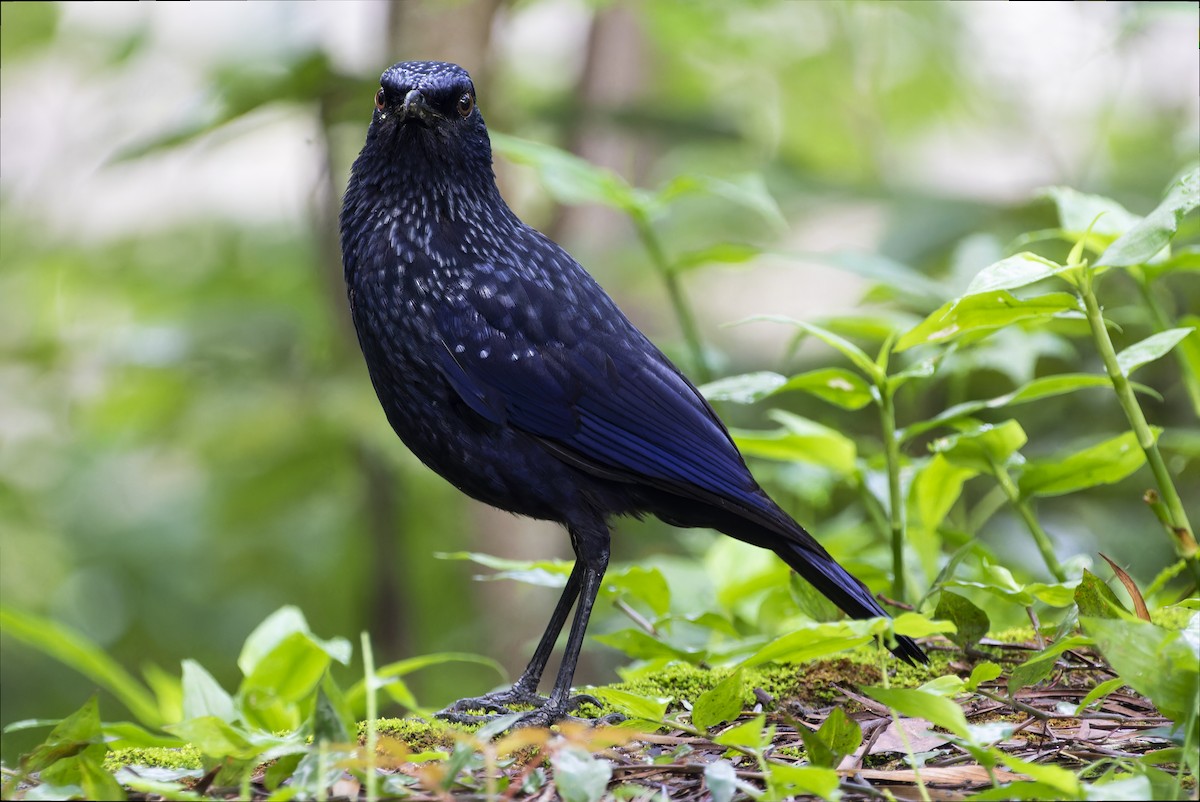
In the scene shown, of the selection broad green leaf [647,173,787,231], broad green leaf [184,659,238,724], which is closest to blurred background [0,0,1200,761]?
broad green leaf [647,173,787,231]

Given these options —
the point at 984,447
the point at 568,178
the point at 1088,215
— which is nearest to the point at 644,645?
the point at 984,447

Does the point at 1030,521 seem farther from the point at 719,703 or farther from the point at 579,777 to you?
the point at 579,777

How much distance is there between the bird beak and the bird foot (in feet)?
4.61

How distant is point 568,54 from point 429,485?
399cm

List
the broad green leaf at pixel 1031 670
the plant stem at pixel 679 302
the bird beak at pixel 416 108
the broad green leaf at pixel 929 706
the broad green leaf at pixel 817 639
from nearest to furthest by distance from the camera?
the broad green leaf at pixel 929 706 → the broad green leaf at pixel 817 639 → the broad green leaf at pixel 1031 670 → the bird beak at pixel 416 108 → the plant stem at pixel 679 302

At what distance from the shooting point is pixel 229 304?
5.45 m

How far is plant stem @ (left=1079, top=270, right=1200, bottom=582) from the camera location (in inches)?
92.4

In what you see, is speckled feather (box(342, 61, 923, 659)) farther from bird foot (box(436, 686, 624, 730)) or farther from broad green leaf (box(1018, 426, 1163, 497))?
broad green leaf (box(1018, 426, 1163, 497))

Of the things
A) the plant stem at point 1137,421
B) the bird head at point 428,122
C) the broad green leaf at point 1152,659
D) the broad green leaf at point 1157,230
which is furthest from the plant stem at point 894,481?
the bird head at point 428,122

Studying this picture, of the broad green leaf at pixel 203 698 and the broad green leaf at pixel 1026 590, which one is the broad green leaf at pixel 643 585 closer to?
the broad green leaf at pixel 1026 590

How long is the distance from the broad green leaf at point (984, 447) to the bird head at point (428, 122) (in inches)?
53.5

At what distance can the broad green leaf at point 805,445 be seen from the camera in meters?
2.83

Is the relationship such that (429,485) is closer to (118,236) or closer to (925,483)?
(118,236)

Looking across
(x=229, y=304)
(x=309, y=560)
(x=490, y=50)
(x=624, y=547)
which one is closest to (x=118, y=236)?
(x=229, y=304)
